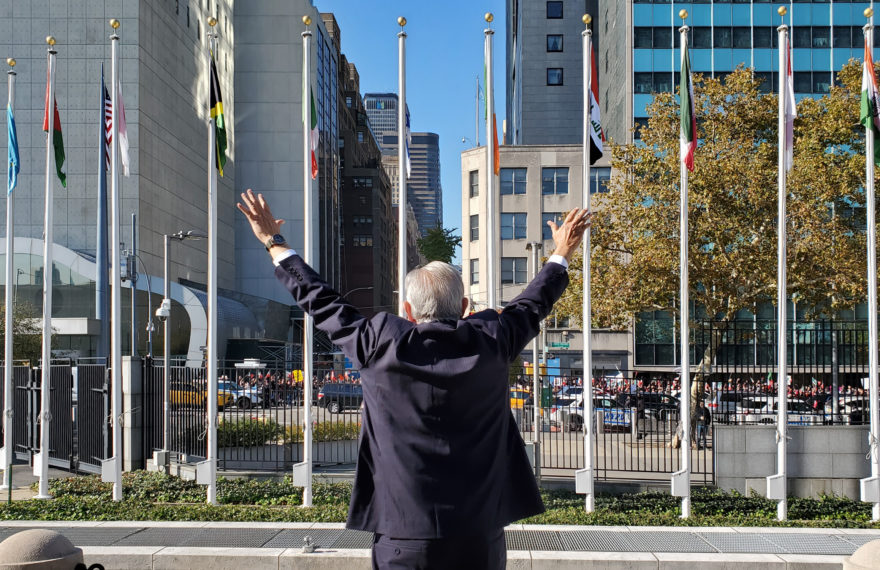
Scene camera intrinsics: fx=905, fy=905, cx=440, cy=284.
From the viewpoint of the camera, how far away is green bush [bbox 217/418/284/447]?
16208mm

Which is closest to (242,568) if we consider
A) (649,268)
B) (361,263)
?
(649,268)

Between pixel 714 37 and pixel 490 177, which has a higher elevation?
pixel 714 37

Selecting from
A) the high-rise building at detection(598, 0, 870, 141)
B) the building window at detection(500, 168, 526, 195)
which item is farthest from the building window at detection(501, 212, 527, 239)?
the high-rise building at detection(598, 0, 870, 141)

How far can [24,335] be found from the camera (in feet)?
153

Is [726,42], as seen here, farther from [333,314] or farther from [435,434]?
[435,434]

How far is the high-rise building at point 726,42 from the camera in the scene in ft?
184

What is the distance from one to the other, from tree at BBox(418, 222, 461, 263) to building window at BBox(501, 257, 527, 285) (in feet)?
51.9

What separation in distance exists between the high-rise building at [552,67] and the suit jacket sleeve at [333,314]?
76011 millimetres

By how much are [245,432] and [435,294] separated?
45.4 ft

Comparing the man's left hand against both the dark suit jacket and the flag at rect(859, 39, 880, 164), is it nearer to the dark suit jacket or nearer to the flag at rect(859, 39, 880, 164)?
the dark suit jacket

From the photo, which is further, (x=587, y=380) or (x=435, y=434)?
(x=587, y=380)

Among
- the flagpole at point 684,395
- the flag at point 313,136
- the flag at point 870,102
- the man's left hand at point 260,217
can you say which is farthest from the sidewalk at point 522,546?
the man's left hand at point 260,217

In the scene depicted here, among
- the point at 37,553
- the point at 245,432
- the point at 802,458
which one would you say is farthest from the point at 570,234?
the point at 245,432

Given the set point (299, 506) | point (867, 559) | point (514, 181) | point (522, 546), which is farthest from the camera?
point (514, 181)
